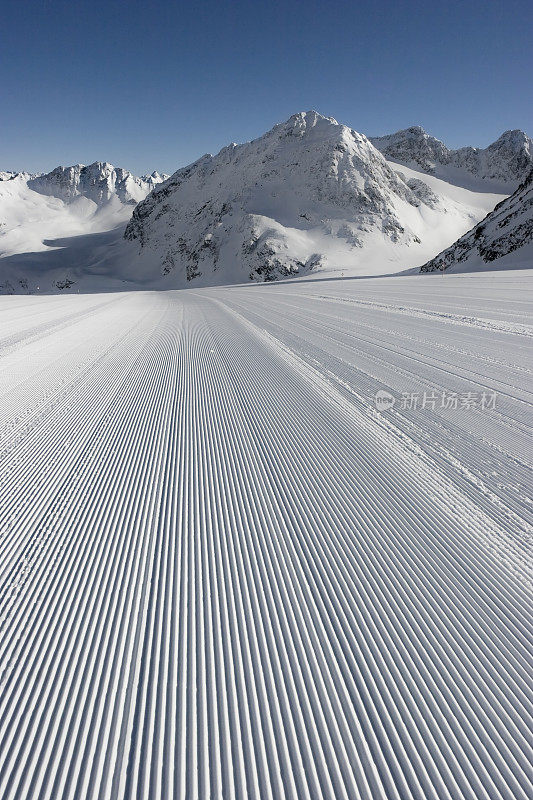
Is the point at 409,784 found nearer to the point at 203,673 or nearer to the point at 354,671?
the point at 354,671

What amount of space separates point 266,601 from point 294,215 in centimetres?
8051

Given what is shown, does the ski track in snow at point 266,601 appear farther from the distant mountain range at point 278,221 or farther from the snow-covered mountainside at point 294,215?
the snow-covered mountainside at point 294,215

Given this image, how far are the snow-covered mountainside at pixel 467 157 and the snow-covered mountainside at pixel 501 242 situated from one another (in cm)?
11358

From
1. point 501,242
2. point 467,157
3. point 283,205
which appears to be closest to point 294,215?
point 283,205

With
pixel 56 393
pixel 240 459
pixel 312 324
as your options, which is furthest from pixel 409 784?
pixel 312 324

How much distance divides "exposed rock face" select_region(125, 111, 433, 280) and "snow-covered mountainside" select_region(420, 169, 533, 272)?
21.9 metres

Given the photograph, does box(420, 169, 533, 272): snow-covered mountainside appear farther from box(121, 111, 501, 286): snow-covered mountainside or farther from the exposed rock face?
the exposed rock face

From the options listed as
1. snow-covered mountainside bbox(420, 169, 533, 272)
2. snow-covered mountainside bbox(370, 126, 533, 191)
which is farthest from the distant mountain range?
snow-covered mountainside bbox(370, 126, 533, 191)

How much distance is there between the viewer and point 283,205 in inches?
3054

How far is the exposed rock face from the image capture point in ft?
230

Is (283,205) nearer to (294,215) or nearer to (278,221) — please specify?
(294,215)

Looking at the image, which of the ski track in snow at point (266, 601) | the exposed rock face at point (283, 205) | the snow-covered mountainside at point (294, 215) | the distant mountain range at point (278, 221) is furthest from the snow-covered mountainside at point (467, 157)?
the ski track in snow at point (266, 601)

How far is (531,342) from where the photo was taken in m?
9.41

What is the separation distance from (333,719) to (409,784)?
38 centimetres
